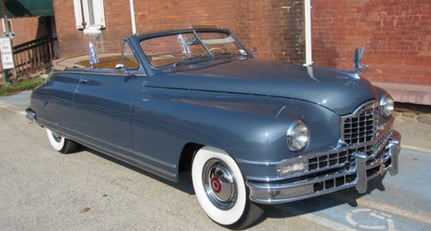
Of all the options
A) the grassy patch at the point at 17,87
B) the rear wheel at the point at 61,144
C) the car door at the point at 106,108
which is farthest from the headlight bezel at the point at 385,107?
the grassy patch at the point at 17,87

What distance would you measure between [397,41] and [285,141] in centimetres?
423

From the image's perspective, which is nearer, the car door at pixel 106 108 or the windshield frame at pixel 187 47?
the car door at pixel 106 108

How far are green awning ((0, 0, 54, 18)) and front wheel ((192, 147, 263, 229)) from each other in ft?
41.8

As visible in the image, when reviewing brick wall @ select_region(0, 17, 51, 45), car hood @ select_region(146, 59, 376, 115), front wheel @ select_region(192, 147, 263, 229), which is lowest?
front wheel @ select_region(192, 147, 263, 229)

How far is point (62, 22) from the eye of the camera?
1422cm

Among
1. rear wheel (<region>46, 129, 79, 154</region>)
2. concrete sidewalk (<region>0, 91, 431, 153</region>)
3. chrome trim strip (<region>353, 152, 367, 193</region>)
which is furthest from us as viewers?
rear wheel (<region>46, 129, 79, 154</region>)

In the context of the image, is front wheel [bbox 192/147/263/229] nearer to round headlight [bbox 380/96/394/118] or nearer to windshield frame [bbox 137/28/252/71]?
windshield frame [bbox 137/28/252/71]

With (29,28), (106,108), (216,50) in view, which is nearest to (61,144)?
(106,108)

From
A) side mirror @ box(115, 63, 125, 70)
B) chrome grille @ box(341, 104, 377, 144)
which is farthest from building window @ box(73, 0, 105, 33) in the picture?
chrome grille @ box(341, 104, 377, 144)

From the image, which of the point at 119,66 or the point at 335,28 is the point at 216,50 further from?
the point at 335,28

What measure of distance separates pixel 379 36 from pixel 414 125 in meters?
1.41

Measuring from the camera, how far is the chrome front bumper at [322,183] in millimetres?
3117

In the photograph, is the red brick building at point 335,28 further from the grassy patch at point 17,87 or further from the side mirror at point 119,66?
the grassy patch at point 17,87

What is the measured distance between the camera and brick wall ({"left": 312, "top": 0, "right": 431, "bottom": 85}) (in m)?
A: 6.26
